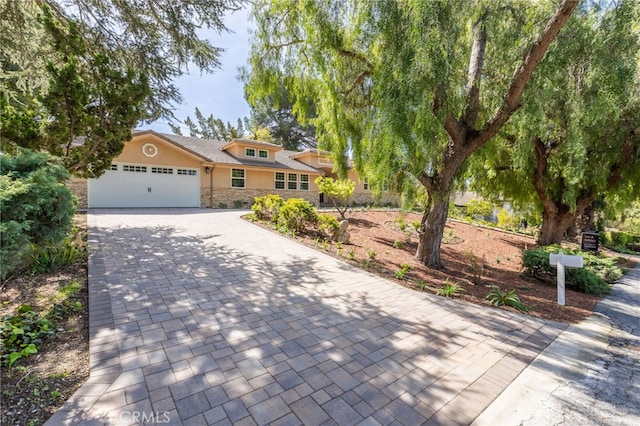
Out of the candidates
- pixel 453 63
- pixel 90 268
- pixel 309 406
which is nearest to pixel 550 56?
pixel 453 63

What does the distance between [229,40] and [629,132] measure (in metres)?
11.0

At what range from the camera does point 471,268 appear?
7812 millimetres

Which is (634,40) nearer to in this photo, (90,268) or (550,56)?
(550,56)

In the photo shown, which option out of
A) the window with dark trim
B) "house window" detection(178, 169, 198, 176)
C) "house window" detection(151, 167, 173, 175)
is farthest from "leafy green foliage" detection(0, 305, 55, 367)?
the window with dark trim

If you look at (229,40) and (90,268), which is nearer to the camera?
(90,268)

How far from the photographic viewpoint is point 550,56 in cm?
578

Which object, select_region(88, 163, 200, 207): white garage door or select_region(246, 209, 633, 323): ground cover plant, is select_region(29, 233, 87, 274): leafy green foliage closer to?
select_region(246, 209, 633, 323): ground cover plant

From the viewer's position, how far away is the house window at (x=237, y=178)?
58.0 ft

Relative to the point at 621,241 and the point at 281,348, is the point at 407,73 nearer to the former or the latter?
the point at 281,348

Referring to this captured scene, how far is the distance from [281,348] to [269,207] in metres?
8.21

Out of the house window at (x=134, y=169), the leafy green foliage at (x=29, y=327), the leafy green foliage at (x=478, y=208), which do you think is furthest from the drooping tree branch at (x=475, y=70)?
the house window at (x=134, y=169)

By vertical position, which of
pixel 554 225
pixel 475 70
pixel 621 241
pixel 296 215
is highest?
pixel 475 70

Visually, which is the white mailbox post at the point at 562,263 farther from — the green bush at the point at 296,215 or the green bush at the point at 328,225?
the green bush at the point at 296,215

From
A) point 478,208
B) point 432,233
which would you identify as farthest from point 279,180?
point 432,233
